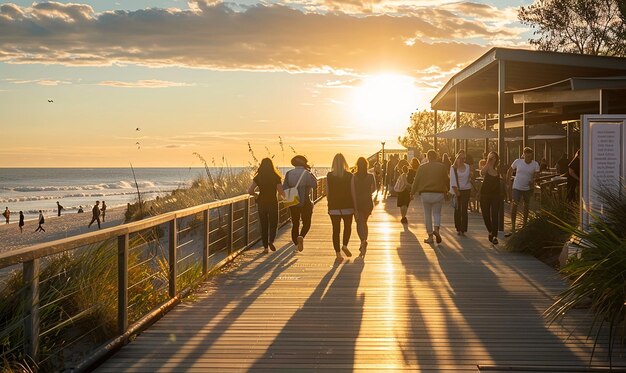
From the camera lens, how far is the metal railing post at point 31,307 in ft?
17.5

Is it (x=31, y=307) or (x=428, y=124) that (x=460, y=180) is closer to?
(x=31, y=307)

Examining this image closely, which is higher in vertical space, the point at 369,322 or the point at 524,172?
the point at 524,172

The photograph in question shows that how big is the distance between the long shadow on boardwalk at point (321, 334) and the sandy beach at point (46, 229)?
989 inches

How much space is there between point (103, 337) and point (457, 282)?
17.4 feet

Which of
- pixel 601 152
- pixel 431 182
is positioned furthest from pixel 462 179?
pixel 601 152

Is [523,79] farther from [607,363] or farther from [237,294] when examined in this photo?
[607,363]

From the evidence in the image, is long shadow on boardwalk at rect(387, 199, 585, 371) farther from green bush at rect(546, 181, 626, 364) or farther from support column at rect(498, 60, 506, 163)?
support column at rect(498, 60, 506, 163)

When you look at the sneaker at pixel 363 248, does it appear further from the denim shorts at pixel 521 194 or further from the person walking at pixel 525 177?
the denim shorts at pixel 521 194

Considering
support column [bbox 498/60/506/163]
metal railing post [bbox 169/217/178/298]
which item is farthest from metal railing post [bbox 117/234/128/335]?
support column [bbox 498/60/506/163]

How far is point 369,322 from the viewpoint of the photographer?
799 centimetres

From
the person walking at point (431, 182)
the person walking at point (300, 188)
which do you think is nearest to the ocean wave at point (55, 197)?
the person walking at point (431, 182)

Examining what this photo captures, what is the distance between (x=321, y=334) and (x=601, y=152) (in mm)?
4567

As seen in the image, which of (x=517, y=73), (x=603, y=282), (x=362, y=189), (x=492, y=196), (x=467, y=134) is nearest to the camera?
(x=603, y=282)

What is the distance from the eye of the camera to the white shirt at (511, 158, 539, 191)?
15.6 metres
